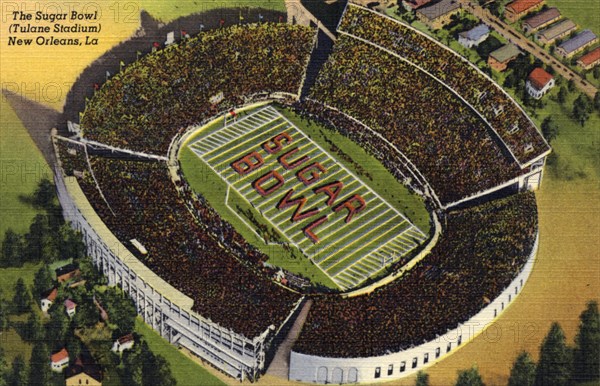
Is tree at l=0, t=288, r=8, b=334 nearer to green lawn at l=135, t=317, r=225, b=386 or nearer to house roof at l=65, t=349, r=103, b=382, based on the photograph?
house roof at l=65, t=349, r=103, b=382

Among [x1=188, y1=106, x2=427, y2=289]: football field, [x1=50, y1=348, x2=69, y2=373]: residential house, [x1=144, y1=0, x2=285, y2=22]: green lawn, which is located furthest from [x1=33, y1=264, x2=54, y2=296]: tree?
[x1=144, y1=0, x2=285, y2=22]: green lawn

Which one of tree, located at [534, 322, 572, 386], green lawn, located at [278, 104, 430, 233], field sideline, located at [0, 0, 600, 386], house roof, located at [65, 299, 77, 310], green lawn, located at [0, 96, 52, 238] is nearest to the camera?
tree, located at [534, 322, 572, 386]

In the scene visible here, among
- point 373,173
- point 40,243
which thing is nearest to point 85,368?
point 40,243

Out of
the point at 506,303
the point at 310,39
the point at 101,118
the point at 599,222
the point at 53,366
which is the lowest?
the point at 53,366

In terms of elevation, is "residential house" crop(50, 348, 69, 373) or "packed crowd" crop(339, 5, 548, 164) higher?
"packed crowd" crop(339, 5, 548, 164)

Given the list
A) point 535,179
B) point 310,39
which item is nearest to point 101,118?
point 310,39

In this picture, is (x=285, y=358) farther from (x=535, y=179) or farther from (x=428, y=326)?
(x=535, y=179)

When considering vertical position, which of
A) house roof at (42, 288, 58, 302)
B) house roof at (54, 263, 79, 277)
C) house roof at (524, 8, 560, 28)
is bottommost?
house roof at (42, 288, 58, 302)
